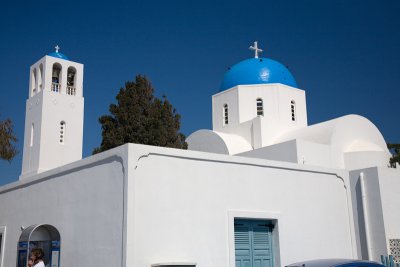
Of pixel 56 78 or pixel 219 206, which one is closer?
pixel 219 206

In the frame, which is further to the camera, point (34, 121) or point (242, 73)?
point (34, 121)

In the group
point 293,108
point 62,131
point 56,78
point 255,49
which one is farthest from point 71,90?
point 293,108

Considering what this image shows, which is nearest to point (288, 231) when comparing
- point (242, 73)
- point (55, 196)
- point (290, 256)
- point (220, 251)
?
point (290, 256)

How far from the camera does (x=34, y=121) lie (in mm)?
27281

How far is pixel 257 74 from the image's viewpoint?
2156 cm

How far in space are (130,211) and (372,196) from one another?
6.83 m

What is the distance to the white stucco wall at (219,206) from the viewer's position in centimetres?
882

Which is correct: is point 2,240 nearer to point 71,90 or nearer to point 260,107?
point 260,107

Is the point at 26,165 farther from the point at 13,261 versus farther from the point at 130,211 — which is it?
the point at 130,211

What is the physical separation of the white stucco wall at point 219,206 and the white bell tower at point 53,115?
1797 cm

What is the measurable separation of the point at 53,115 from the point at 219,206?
63.5ft

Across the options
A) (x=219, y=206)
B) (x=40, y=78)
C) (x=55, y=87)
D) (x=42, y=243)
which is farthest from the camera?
(x=40, y=78)

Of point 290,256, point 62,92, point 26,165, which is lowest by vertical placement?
point 290,256

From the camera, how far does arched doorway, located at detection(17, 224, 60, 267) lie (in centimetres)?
1012
